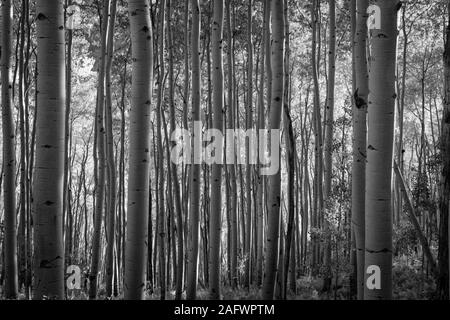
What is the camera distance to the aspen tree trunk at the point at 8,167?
6.46 m

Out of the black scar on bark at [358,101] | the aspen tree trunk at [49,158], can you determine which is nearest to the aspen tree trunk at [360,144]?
the black scar on bark at [358,101]

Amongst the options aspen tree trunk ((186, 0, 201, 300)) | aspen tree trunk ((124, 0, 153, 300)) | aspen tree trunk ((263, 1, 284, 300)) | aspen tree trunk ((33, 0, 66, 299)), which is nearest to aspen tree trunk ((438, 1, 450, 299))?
aspen tree trunk ((263, 1, 284, 300))

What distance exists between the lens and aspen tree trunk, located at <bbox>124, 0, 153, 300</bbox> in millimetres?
3975

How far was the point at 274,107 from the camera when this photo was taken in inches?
221

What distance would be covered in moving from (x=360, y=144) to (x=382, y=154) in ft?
5.65

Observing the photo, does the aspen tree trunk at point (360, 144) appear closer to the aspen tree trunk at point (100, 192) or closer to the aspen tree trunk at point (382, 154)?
the aspen tree trunk at point (382, 154)

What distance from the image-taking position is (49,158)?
3545 mm

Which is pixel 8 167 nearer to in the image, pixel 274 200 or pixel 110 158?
pixel 110 158

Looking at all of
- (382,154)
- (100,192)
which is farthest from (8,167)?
(382,154)

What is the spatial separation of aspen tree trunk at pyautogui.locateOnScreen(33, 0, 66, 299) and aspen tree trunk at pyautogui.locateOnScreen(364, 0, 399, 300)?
246 centimetres

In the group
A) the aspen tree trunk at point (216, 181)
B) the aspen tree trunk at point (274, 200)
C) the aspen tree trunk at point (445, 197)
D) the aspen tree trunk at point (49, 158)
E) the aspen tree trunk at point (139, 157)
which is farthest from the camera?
the aspen tree trunk at point (216, 181)

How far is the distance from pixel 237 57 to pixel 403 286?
8074 millimetres

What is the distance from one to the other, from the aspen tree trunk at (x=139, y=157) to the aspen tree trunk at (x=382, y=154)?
1915 millimetres
